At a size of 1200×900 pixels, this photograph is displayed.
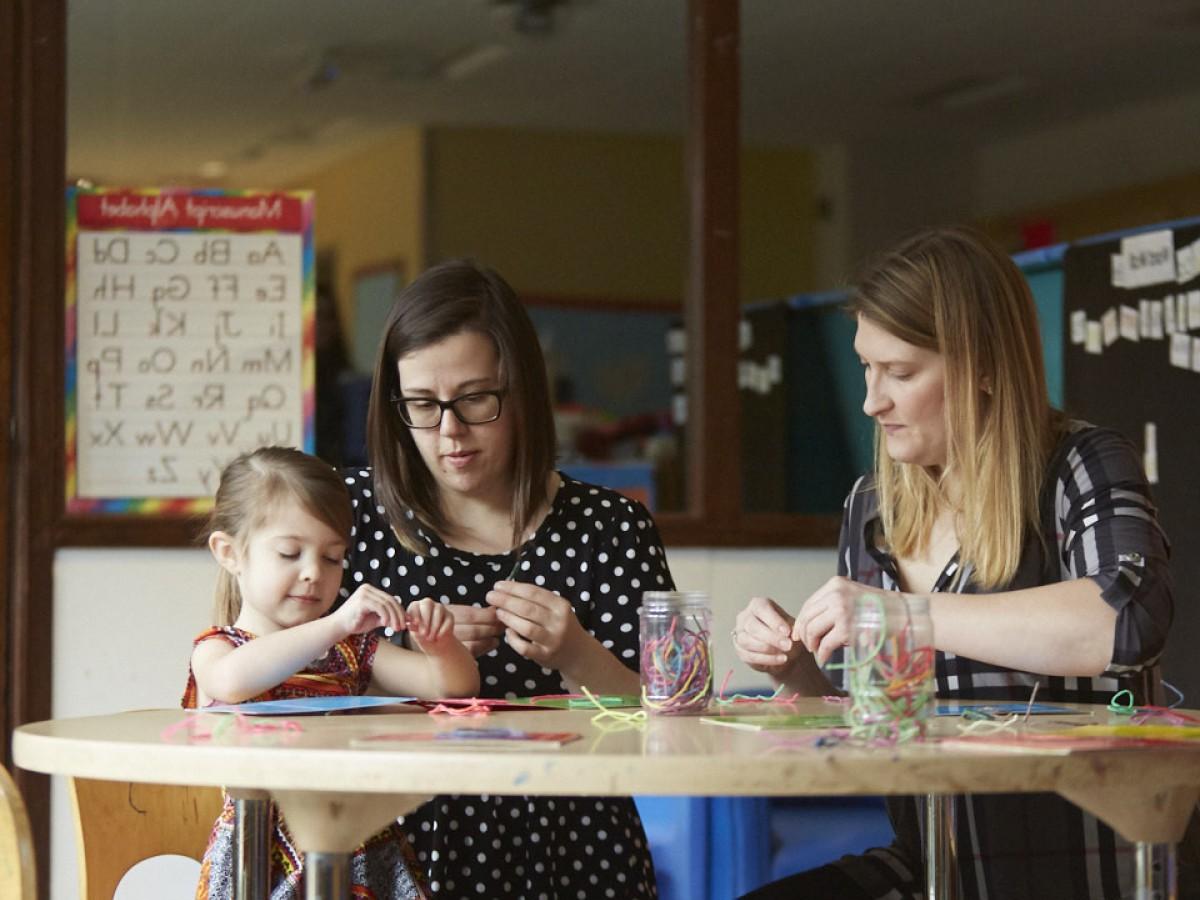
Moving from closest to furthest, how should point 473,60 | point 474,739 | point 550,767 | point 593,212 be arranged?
point 550,767 < point 474,739 < point 473,60 < point 593,212

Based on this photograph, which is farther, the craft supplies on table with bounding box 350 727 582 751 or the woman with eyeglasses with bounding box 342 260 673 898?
the woman with eyeglasses with bounding box 342 260 673 898

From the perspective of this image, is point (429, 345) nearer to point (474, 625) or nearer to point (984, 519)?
point (474, 625)

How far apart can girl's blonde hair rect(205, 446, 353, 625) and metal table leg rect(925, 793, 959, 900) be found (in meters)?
0.75

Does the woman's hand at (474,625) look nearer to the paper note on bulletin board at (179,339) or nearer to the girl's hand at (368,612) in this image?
the girl's hand at (368,612)

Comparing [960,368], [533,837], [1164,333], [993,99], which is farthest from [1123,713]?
[993,99]

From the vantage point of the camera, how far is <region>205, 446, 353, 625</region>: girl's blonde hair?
74.6 inches

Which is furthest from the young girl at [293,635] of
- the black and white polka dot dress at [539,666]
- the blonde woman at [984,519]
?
the blonde woman at [984,519]

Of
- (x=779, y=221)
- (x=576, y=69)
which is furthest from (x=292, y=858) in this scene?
(x=779, y=221)

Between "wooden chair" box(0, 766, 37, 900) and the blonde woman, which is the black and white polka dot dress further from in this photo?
"wooden chair" box(0, 766, 37, 900)

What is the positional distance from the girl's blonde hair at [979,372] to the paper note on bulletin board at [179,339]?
1.45 metres

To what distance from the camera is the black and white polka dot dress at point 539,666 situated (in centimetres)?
199

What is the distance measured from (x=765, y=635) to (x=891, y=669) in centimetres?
42

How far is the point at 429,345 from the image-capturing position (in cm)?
210

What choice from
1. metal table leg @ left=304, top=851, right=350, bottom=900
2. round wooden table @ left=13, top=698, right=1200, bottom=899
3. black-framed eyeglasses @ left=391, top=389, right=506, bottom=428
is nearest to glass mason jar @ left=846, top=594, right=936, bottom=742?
round wooden table @ left=13, top=698, right=1200, bottom=899
